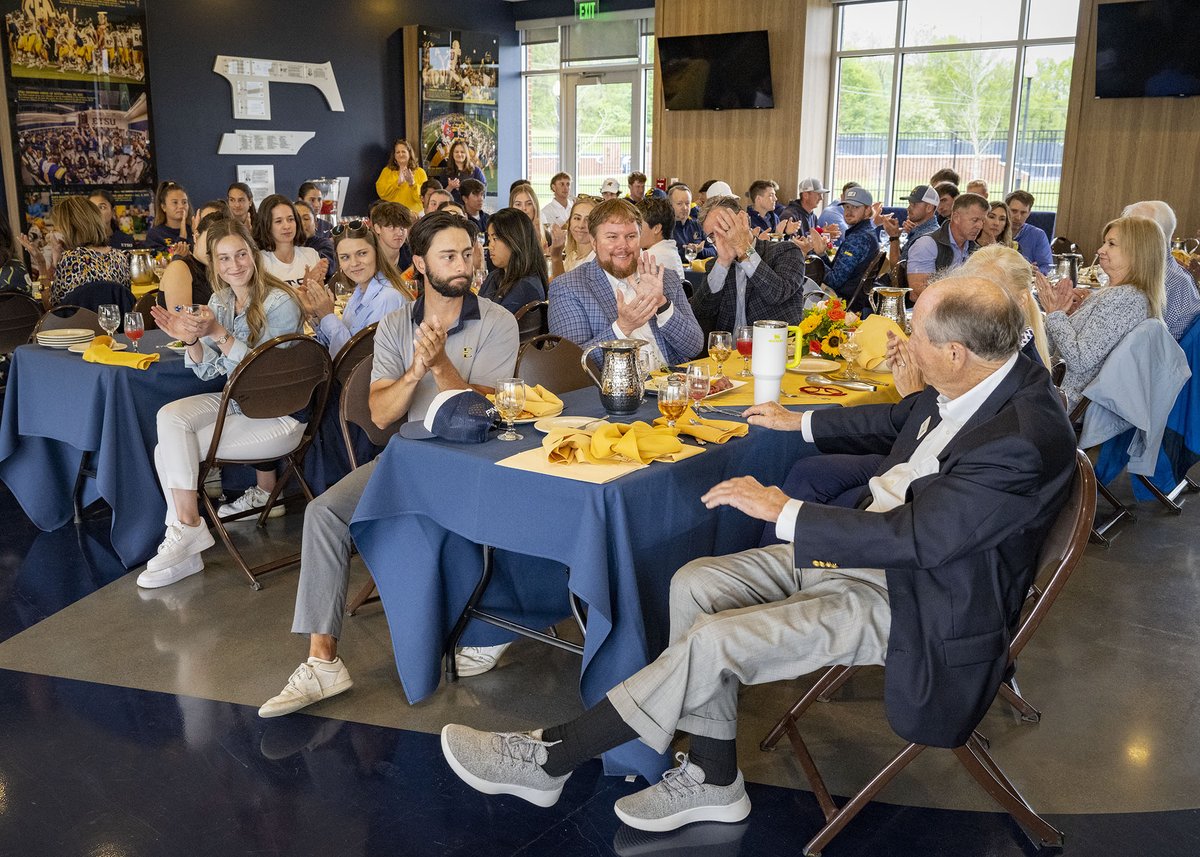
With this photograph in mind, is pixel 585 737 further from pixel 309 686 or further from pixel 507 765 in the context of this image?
pixel 309 686

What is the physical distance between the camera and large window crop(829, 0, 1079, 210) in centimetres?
1050

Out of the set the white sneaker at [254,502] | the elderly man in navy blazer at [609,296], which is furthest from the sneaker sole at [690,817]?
the white sneaker at [254,502]

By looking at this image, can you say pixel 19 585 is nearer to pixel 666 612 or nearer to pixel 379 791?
pixel 379 791

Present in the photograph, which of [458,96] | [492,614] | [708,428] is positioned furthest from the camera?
[458,96]

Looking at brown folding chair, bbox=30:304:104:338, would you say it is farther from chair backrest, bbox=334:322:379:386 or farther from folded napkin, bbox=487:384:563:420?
folded napkin, bbox=487:384:563:420

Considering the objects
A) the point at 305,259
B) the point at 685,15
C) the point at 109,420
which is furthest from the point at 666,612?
the point at 685,15

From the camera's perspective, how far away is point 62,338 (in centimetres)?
410

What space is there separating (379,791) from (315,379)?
176 cm

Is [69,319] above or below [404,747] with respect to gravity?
above

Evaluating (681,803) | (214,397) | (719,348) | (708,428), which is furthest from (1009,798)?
(214,397)

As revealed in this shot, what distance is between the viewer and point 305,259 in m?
5.98

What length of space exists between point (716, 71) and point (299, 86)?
4502mm

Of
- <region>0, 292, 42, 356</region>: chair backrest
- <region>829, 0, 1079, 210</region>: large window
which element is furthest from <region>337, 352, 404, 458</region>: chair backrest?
<region>829, 0, 1079, 210</region>: large window

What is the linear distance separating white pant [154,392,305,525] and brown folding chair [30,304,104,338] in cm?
86
